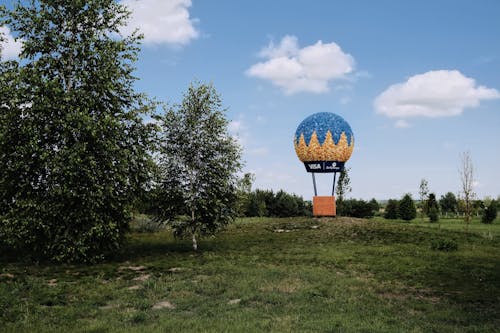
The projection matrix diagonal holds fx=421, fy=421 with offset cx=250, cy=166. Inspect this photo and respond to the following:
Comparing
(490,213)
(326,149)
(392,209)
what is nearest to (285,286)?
(326,149)

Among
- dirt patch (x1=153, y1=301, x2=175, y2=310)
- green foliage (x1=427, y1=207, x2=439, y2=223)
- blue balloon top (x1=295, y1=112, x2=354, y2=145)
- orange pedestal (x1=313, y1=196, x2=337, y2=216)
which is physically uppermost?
blue balloon top (x1=295, y1=112, x2=354, y2=145)

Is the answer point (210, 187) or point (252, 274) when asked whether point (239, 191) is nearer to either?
point (210, 187)

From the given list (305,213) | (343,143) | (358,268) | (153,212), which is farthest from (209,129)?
(305,213)

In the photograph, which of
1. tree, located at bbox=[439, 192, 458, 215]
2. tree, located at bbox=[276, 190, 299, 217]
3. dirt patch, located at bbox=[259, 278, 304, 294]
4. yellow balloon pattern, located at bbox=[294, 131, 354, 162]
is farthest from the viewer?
tree, located at bbox=[439, 192, 458, 215]

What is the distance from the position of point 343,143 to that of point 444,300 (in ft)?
77.2

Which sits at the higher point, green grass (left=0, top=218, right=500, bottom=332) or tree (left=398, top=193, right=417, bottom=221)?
tree (left=398, top=193, right=417, bottom=221)

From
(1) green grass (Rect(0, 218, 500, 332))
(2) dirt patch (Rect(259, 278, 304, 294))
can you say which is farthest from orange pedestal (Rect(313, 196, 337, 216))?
(2) dirt patch (Rect(259, 278, 304, 294))

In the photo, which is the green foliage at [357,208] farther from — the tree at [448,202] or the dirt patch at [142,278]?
the dirt patch at [142,278]

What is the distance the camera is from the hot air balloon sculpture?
37.2m

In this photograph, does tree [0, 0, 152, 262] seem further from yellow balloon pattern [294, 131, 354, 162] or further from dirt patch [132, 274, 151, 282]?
yellow balloon pattern [294, 131, 354, 162]

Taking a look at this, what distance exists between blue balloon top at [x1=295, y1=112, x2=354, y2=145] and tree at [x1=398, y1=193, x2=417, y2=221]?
22003 millimetres

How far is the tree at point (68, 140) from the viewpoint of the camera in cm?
2133

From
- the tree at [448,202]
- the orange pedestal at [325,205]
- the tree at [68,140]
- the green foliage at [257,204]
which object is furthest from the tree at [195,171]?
the tree at [448,202]

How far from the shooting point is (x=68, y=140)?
22.5 m
